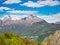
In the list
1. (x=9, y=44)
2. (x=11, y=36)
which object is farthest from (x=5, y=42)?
(x=11, y=36)

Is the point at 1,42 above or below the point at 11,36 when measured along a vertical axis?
above

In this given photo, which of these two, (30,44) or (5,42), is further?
(30,44)

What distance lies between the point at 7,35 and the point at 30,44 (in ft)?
16.2

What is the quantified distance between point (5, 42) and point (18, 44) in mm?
3816

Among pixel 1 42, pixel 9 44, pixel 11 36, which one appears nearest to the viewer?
pixel 1 42

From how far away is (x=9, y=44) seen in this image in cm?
4028

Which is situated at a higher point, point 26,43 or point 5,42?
point 5,42

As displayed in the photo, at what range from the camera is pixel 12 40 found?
41.9 m

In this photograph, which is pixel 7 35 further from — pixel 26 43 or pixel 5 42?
pixel 5 42

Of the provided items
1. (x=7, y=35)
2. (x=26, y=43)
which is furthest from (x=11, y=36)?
(x=26, y=43)

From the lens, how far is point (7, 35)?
1822 inches

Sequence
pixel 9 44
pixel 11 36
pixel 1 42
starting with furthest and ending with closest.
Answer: pixel 11 36, pixel 9 44, pixel 1 42

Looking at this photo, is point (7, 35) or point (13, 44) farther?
point (7, 35)

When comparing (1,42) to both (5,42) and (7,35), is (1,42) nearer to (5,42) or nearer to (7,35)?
(5,42)
